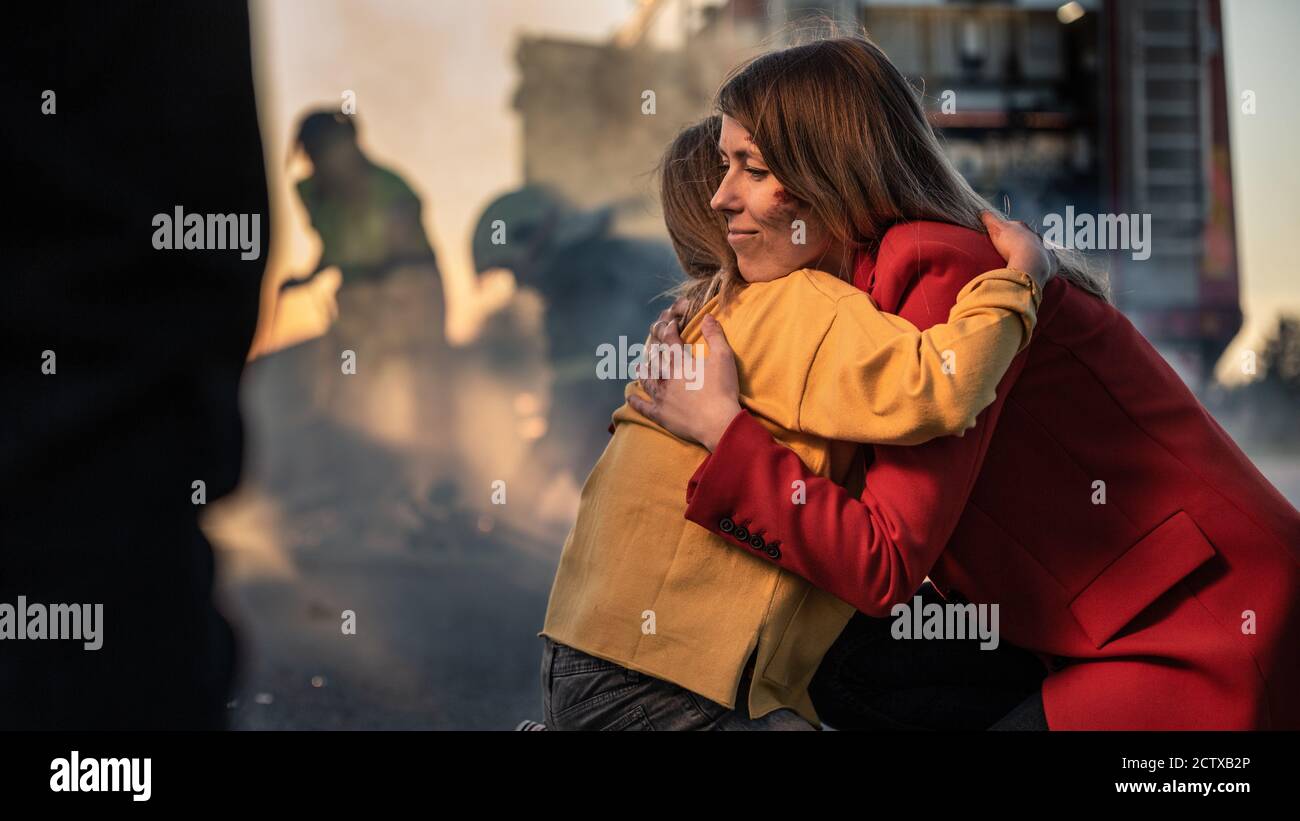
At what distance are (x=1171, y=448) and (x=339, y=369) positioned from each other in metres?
5.02

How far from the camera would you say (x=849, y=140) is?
60.2 inches

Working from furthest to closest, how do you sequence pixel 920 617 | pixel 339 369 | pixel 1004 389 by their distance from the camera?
pixel 339 369
pixel 920 617
pixel 1004 389

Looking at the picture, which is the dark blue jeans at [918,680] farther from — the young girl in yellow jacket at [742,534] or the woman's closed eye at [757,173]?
the woman's closed eye at [757,173]

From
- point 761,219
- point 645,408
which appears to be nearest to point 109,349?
point 645,408

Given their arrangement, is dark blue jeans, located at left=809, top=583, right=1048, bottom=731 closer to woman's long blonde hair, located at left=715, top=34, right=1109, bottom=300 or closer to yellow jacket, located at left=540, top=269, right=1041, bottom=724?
yellow jacket, located at left=540, top=269, right=1041, bottom=724

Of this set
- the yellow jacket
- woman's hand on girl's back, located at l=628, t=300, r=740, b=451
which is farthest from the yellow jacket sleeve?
woman's hand on girl's back, located at l=628, t=300, r=740, b=451

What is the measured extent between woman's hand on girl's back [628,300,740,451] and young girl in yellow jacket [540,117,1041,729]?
0.07 feet

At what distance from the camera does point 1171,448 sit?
1532 millimetres

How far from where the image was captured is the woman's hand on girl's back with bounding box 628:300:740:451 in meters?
1.51

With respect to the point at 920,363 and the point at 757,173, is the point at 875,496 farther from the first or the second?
the point at 757,173

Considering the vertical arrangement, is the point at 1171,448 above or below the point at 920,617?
above

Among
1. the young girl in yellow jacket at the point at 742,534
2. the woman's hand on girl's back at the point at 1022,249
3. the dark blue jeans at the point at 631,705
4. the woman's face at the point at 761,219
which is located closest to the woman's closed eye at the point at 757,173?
the woman's face at the point at 761,219
